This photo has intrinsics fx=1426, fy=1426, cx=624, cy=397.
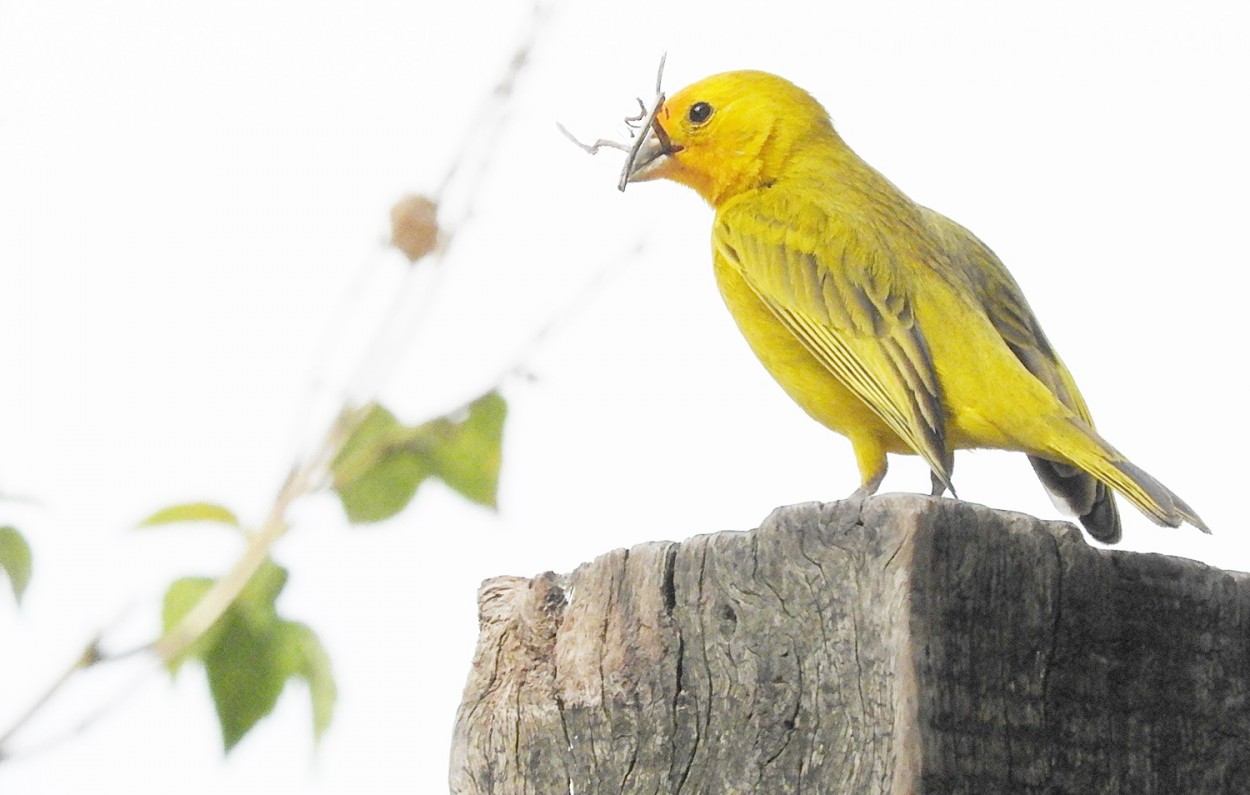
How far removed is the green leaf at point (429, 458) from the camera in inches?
41.1

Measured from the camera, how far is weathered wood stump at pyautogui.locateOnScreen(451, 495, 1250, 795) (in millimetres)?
1858

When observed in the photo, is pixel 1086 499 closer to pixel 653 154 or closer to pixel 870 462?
pixel 870 462

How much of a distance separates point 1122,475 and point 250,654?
2733 millimetres

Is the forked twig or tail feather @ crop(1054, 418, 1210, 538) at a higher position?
the forked twig

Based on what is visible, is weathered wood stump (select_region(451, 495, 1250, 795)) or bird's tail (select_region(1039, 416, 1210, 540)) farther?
bird's tail (select_region(1039, 416, 1210, 540))

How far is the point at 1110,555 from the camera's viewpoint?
2.07 m

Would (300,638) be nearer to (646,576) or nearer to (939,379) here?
(646,576)

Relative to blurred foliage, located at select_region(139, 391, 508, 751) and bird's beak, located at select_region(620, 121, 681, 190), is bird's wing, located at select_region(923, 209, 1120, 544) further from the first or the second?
blurred foliage, located at select_region(139, 391, 508, 751)

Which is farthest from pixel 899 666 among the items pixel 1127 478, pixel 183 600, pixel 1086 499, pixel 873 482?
pixel 873 482

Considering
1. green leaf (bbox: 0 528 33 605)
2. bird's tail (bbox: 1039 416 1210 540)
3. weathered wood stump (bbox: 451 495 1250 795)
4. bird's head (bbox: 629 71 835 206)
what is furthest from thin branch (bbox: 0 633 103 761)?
bird's head (bbox: 629 71 835 206)

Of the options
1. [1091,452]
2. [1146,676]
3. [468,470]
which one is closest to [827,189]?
Result: [1091,452]

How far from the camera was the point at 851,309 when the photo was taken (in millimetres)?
4133

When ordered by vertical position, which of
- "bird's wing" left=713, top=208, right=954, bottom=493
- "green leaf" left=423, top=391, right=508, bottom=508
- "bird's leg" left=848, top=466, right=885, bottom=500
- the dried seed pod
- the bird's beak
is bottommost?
"green leaf" left=423, top=391, right=508, bottom=508

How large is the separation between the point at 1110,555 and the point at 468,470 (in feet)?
4.22
